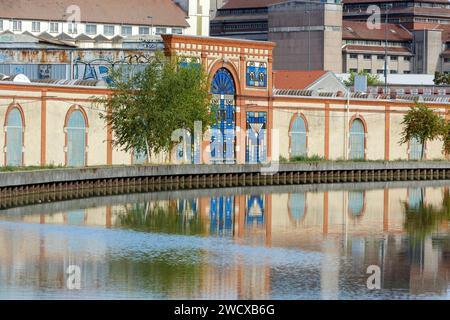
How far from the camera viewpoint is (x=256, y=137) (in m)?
106

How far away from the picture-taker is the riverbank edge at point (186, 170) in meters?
77.0

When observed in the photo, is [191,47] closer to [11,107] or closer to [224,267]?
[11,107]

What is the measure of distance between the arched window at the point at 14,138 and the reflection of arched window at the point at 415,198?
23.6 meters

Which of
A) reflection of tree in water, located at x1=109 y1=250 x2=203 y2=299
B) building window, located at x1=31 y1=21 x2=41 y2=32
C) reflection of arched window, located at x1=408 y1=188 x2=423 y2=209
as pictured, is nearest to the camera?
reflection of tree in water, located at x1=109 y1=250 x2=203 y2=299

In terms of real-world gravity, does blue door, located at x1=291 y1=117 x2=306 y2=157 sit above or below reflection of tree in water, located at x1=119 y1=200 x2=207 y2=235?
above

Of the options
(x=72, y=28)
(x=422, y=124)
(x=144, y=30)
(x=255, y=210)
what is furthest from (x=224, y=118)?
(x=144, y=30)

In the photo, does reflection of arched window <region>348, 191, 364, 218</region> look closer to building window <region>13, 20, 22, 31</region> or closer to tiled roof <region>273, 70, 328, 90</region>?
tiled roof <region>273, 70, 328, 90</region>

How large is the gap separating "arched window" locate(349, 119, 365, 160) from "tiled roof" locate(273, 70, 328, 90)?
1629cm

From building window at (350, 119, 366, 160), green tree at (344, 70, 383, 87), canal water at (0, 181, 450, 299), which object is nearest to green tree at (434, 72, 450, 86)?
green tree at (344, 70, 383, 87)

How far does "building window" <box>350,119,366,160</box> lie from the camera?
113250mm

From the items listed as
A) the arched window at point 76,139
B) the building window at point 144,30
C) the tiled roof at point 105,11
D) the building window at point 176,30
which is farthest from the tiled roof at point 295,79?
the arched window at point 76,139

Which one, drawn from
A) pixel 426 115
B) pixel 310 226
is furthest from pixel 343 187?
pixel 310 226

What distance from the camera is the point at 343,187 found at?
95.1 metres

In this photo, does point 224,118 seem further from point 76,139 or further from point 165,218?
point 165,218
